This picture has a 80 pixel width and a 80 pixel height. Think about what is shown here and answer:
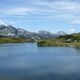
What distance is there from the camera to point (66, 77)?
49.1 metres

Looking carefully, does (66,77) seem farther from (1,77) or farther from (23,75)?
(1,77)

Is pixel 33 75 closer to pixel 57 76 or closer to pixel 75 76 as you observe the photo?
pixel 57 76

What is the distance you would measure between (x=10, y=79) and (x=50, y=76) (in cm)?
→ 839

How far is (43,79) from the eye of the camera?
46969mm

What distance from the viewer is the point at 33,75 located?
51.6 meters

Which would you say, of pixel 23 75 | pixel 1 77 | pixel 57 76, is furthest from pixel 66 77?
pixel 1 77

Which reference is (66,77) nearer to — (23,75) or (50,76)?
(50,76)

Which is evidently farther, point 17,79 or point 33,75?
point 33,75

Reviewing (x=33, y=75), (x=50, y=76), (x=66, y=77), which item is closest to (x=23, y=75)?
(x=33, y=75)

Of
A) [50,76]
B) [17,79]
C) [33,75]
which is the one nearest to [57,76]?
[50,76]

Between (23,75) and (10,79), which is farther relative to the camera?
(23,75)

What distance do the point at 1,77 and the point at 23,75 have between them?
5.05 m

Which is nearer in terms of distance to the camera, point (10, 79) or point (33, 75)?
point (10, 79)

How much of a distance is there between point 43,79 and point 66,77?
5.16 metres
